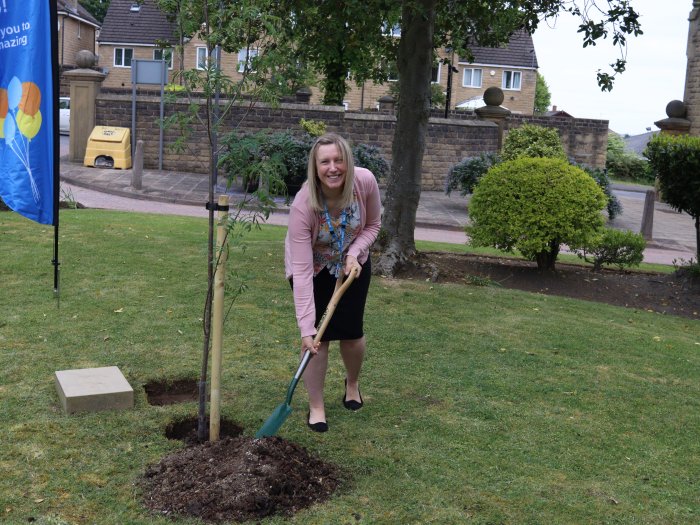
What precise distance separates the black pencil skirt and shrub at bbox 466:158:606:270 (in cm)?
548

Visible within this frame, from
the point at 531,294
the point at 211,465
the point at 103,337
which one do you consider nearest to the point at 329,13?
the point at 531,294

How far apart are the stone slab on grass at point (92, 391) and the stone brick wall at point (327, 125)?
55.0 ft

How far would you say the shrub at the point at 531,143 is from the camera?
1867cm

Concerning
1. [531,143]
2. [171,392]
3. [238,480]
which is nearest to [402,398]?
[171,392]

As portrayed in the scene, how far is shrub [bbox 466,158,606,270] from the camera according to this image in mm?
9586

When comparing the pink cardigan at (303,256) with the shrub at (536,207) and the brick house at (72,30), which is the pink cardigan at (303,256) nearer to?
the shrub at (536,207)

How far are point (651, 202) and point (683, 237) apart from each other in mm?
1560

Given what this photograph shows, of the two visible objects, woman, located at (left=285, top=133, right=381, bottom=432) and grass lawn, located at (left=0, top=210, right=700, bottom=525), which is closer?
grass lawn, located at (left=0, top=210, right=700, bottom=525)

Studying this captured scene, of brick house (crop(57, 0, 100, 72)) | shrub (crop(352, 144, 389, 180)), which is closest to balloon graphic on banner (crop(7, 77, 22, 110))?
shrub (crop(352, 144, 389, 180))

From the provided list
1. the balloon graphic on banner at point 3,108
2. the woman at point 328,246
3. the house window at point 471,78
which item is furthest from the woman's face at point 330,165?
the house window at point 471,78

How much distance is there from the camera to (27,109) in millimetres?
6055

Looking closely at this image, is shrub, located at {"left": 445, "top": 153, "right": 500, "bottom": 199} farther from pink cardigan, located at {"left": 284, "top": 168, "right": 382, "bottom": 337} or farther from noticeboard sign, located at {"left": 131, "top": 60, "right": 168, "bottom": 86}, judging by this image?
pink cardigan, located at {"left": 284, "top": 168, "right": 382, "bottom": 337}

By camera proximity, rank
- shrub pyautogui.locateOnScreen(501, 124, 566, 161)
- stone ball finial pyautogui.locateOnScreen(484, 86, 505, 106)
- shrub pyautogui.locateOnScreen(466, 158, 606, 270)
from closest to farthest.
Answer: shrub pyautogui.locateOnScreen(466, 158, 606, 270), shrub pyautogui.locateOnScreen(501, 124, 566, 161), stone ball finial pyautogui.locateOnScreen(484, 86, 505, 106)

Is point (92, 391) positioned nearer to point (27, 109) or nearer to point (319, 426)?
point (319, 426)
